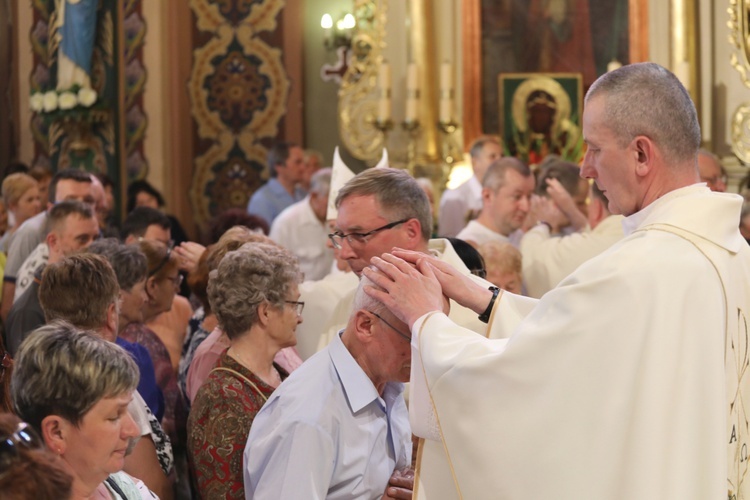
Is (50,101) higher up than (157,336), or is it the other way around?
(50,101)

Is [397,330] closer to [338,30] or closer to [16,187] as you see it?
[16,187]

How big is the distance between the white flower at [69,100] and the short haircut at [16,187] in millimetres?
2444

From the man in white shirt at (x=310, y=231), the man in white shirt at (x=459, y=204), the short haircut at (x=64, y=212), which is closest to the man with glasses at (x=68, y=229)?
the short haircut at (x=64, y=212)

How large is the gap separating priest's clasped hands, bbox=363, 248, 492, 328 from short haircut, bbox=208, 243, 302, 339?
84 cm

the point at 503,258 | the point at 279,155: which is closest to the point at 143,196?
the point at 279,155

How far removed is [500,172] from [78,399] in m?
4.08

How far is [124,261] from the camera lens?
4.59 m

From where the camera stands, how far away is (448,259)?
4125 millimetres

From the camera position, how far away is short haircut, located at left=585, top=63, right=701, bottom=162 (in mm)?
2793

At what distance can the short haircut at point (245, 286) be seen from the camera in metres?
3.71

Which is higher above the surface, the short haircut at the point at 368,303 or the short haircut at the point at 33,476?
the short haircut at the point at 368,303

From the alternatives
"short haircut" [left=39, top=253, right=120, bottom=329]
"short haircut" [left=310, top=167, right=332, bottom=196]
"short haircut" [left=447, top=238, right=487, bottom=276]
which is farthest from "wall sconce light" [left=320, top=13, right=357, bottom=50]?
"short haircut" [left=39, top=253, right=120, bottom=329]

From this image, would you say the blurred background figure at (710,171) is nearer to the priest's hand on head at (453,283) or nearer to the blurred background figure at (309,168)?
the blurred background figure at (309,168)

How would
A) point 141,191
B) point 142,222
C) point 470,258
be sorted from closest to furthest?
point 470,258 → point 142,222 → point 141,191
